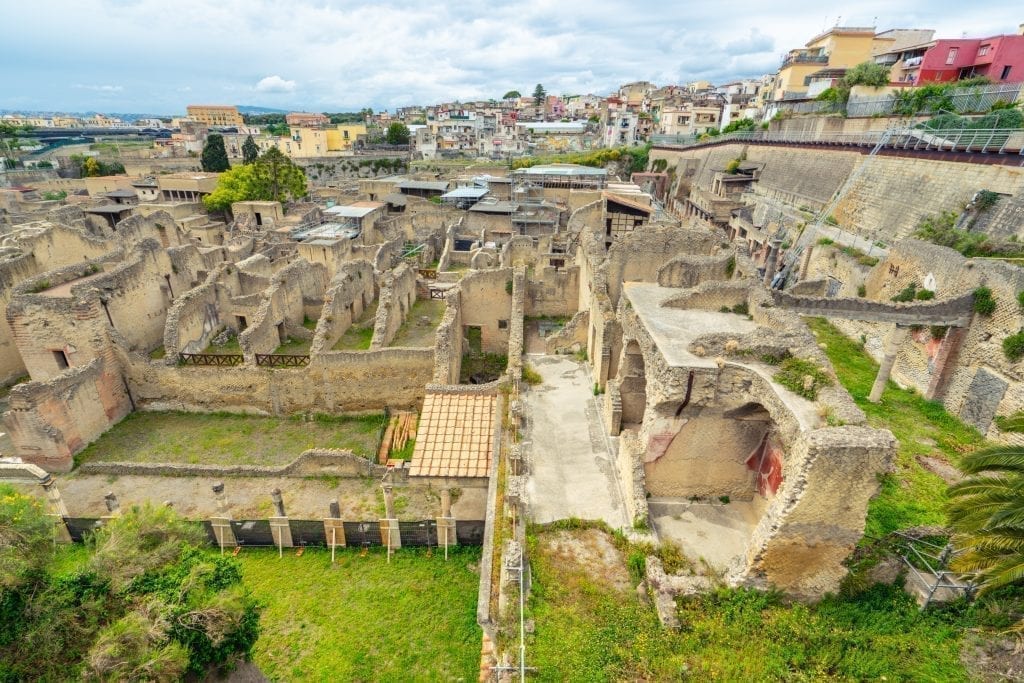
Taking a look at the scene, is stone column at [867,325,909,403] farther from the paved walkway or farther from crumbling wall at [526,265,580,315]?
crumbling wall at [526,265,580,315]

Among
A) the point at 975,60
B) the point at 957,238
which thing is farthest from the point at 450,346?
the point at 975,60

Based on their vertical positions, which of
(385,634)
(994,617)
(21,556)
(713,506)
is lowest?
(385,634)

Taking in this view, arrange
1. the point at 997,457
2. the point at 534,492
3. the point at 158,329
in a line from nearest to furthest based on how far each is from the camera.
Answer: the point at 997,457, the point at 534,492, the point at 158,329

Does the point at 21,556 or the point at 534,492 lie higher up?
the point at 21,556

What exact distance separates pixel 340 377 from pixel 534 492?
874cm

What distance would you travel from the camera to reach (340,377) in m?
16.8

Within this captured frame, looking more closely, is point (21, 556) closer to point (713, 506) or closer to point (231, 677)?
point (231, 677)

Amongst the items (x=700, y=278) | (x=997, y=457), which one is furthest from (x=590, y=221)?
(x=997, y=457)

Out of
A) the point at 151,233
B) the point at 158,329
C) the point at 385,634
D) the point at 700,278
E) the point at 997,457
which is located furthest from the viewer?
the point at 151,233

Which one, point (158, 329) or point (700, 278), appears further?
point (158, 329)

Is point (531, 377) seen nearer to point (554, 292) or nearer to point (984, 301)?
point (554, 292)

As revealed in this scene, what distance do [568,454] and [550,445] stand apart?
1.82 ft

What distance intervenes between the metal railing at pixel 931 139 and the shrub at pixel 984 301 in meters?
10.6

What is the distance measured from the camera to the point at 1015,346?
42.5ft
